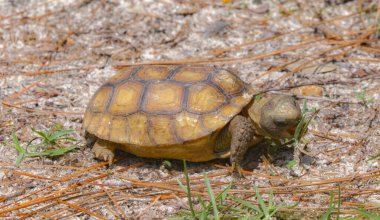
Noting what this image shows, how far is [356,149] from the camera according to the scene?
351 centimetres

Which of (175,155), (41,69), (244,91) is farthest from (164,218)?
(41,69)

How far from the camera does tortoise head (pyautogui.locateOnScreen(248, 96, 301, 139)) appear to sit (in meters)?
3.17

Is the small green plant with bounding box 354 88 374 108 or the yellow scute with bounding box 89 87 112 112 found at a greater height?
the yellow scute with bounding box 89 87 112 112

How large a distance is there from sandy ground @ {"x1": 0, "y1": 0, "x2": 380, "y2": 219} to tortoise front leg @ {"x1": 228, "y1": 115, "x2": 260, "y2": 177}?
153 mm

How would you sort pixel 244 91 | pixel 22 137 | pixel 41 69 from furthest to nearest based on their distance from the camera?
pixel 41 69, pixel 22 137, pixel 244 91

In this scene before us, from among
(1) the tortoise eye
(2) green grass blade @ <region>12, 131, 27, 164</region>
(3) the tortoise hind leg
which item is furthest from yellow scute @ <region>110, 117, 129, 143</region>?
(1) the tortoise eye

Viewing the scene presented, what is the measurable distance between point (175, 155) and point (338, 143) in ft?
4.26

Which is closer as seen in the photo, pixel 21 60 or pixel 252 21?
pixel 21 60

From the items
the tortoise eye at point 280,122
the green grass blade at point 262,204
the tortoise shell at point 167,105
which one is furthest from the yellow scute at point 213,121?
the green grass blade at point 262,204

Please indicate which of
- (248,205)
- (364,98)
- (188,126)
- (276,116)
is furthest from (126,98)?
(364,98)

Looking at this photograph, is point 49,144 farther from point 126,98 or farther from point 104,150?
point 126,98

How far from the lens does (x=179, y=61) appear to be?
479cm

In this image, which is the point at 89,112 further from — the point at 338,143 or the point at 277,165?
the point at 338,143

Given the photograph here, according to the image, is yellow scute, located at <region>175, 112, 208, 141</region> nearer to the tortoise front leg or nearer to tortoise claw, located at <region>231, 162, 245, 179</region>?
the tortoise front leg
